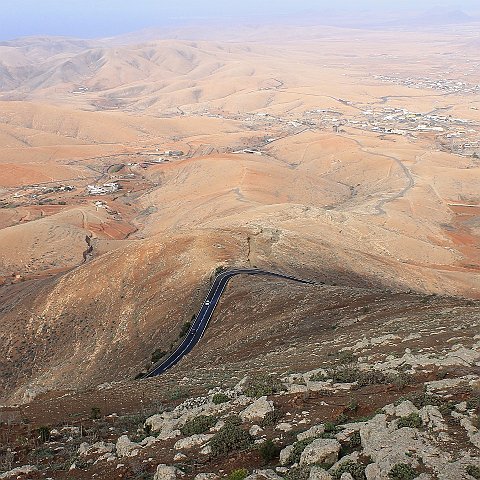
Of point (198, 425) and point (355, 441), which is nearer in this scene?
point (355, 441)

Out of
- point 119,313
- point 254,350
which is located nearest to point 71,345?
point 119,313

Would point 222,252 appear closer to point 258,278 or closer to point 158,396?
point 258,278

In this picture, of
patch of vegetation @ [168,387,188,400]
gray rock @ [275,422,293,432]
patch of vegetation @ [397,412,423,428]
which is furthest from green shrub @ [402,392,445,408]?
patch of vegetation @ [168,387,188,400]

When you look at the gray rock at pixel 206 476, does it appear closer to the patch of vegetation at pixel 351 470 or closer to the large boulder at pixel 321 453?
the large boulder at pixel 321 453

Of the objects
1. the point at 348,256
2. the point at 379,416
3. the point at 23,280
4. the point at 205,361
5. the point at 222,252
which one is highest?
the point at 379,416

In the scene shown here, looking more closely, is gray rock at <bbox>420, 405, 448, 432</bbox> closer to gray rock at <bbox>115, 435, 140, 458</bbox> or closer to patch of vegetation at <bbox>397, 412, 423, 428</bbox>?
patch of vegetation at <bbox>397, 412, 423, 428</bbox>

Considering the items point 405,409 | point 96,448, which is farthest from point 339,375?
point 96,448

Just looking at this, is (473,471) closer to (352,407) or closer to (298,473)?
(298,473)
